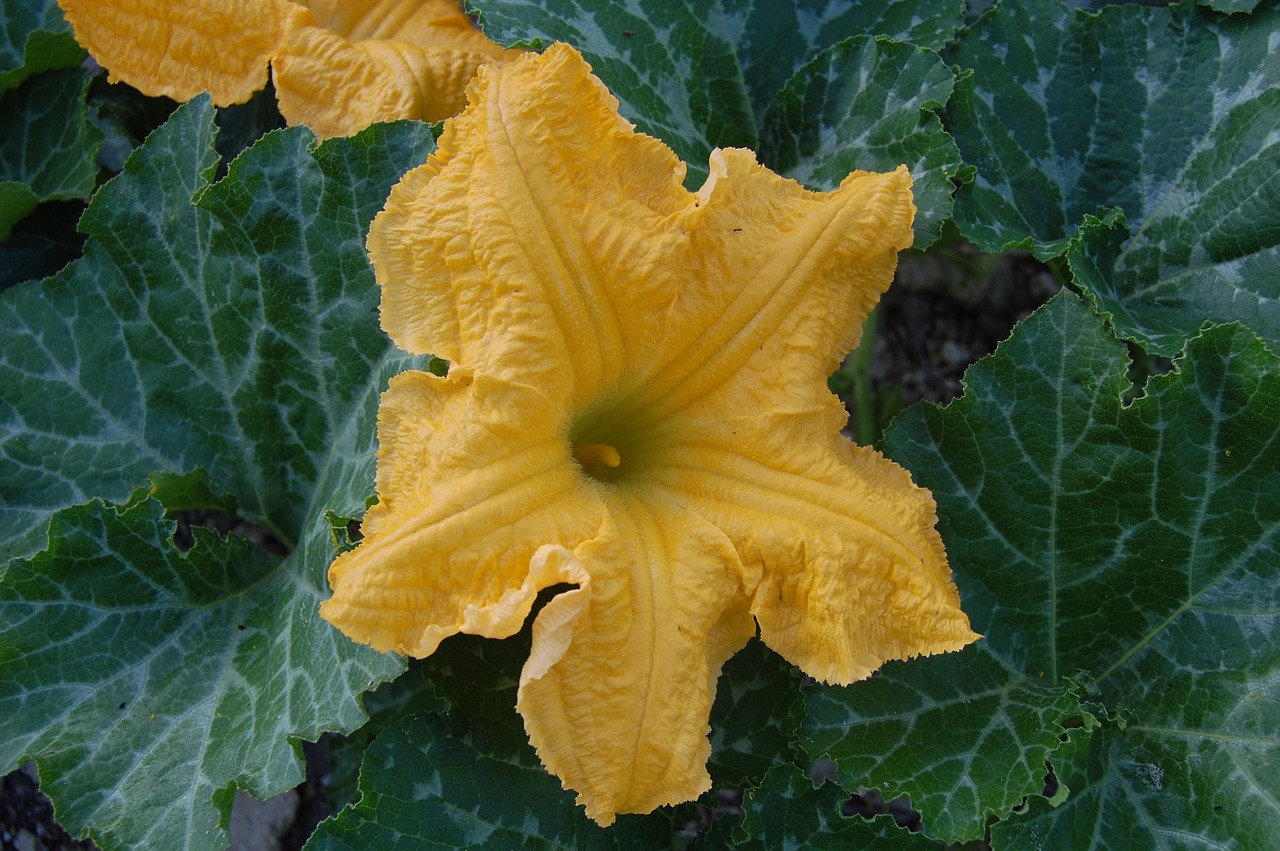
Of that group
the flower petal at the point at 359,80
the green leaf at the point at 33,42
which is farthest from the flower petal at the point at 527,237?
the green leaf at the point at 33,42

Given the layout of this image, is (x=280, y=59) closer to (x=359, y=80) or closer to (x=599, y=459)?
(x=359, y=80)

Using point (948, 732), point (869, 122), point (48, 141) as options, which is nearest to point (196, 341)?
point (48, 141)

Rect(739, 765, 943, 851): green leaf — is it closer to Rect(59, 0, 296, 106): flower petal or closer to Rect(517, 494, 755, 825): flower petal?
Rect(517, 494, 755, 825): flower petal

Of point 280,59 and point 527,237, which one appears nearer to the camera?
point 527,237

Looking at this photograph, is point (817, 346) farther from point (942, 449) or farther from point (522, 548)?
point (522, 548)

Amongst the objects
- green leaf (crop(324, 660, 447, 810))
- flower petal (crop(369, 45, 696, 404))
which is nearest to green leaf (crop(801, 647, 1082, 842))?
flower petal (crop(369, 45, 696, 404))

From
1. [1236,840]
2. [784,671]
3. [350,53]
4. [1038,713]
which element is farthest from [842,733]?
[350,53]

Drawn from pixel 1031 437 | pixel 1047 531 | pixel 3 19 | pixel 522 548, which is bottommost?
pixel 1047 531
